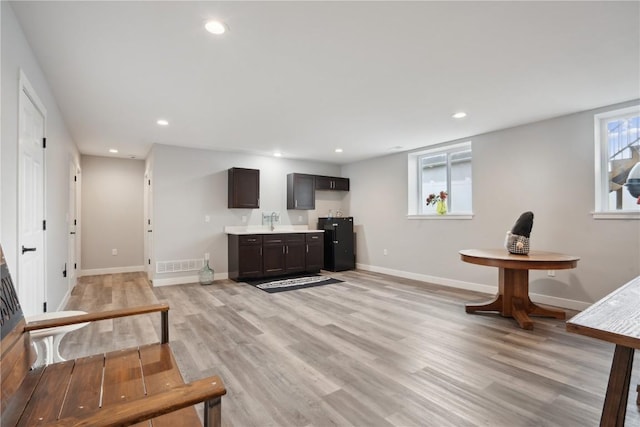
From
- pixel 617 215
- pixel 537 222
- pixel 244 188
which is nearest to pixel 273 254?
pixel 244 188

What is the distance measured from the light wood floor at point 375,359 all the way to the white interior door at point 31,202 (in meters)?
0.61

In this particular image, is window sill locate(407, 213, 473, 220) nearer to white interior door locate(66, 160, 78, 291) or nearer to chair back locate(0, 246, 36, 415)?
chair back locate(0, 246, 36, 415)

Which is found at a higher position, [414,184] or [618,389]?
[414,184]

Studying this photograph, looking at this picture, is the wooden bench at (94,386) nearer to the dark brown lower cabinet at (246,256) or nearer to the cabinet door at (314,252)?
the dark brown lower cabinet at (246,256)

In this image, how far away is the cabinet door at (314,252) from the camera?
6191mm

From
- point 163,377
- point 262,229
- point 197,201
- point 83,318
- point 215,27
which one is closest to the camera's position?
point 163,377

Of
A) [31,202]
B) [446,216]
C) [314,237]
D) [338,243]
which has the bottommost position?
[338,243]

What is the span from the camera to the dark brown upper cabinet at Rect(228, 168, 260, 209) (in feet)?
18.7

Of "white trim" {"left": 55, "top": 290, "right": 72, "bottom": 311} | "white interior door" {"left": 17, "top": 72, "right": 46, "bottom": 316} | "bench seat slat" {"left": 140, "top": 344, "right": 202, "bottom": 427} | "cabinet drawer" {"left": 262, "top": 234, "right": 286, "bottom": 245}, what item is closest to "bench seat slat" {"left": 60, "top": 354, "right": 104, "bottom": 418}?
"bench seat slat" {"left": 140, "top": 344, "right": 202, "bottom": 427}

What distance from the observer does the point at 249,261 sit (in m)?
5.48

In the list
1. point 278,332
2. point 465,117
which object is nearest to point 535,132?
point 465,117

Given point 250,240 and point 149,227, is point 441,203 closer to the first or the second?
point 250,240

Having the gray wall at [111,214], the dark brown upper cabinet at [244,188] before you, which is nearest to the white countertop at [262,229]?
the dark brown upper cabinet at [244,188]

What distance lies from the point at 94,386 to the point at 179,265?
14.1 feet
